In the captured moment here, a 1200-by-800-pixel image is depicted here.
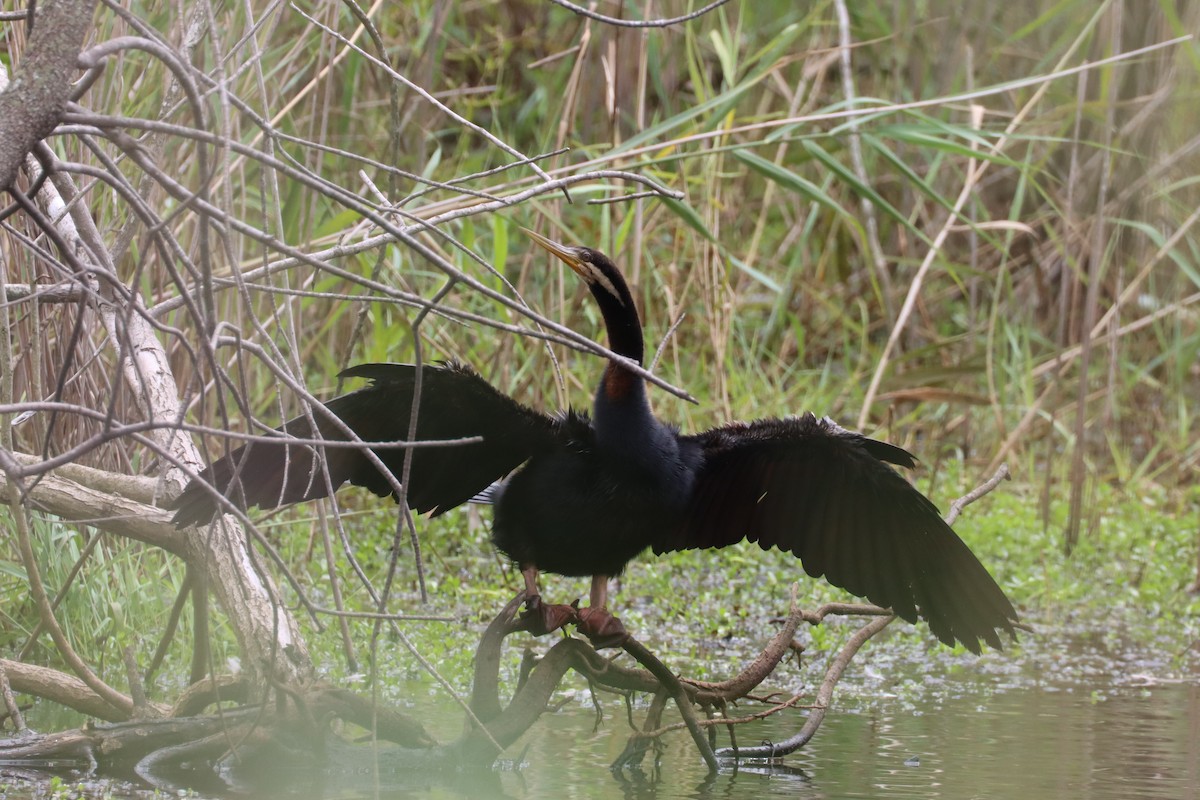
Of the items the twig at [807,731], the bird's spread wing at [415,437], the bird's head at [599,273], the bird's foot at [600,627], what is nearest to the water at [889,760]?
the twig at [807,731]

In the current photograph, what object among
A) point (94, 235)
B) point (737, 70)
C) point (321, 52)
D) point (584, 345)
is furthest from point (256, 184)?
point (584, 345)

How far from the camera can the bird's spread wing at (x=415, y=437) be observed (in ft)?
9.30

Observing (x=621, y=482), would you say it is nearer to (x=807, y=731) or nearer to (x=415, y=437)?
(x=415, y=437)

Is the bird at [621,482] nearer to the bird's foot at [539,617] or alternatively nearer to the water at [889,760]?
the bird's foot at [539,617]

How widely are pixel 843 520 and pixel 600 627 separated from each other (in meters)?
0.64

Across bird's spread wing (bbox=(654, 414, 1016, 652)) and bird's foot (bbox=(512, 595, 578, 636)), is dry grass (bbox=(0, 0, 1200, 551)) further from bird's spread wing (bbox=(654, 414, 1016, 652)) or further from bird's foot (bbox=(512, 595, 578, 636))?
bird's foot (bbox=(512, 595, 578, 636))

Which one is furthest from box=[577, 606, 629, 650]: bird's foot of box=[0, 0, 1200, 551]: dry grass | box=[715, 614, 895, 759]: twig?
box=[0, 0, 1200, 551]: dry grass

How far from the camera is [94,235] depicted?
248 centimetres

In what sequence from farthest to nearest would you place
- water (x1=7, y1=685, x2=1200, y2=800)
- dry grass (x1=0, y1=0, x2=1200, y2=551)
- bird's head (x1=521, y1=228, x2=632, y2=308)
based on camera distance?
1. dry grass (x1=0, y1=0, x2=1200, y2=551)
2. bird's head (x1=521, y1=228, x2=632, y2=308)
3. water (x1=7, y1=685, x2=1200, y2=800)

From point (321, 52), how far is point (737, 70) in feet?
5.52

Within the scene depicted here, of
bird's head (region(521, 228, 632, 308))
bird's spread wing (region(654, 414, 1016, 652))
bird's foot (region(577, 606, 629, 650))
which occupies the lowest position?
bird's foot (region(577, 606, 629, 650))

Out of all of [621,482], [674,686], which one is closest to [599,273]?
[621,482]

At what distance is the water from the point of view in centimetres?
281

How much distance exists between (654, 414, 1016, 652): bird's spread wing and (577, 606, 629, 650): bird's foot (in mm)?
264
